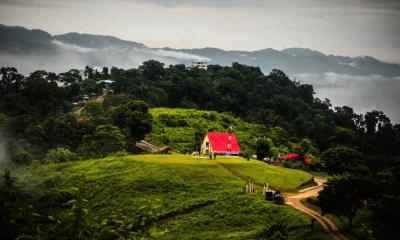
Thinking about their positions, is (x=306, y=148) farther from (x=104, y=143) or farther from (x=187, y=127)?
(x=104, y=143)

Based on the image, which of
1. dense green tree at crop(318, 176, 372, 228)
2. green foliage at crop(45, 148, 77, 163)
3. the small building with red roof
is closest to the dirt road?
dense green tree at crop(318, 176, 372, 228)

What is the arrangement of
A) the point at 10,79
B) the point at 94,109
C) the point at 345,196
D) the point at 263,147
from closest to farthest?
1. the point at 345,196
2. the point at 263,147
3. the point at 94,109
4. the point at 10,79

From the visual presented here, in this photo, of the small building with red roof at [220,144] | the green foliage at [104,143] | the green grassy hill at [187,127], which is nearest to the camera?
the small building with red roof at [220,144]

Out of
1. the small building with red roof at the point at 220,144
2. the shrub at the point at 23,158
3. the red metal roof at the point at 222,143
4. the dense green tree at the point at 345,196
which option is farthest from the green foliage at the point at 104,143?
the dense green tree at the point at 345,196

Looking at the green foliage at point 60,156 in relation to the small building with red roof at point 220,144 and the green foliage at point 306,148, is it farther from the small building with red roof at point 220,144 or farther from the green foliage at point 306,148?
the green foliage at point 306,148

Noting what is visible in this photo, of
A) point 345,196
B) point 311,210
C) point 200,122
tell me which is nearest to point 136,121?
point 200,122

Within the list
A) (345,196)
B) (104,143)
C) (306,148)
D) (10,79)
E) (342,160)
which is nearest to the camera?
(345,196)

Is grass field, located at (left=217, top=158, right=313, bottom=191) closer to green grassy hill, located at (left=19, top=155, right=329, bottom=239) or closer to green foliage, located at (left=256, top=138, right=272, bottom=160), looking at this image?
green grassy hill, located at (left=19, top=155, right=329, bottom=239)

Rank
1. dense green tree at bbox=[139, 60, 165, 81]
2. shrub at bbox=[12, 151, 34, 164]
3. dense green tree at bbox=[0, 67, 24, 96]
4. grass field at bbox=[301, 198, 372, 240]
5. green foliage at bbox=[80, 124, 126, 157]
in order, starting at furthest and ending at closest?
dense green tree at bbox=[139, 60, 165, 81]
dense green tree at bbox=[0, 67, 24, 96]
green foliage at bbox=[80, 124, 126, 157]
shrub at bbox=[12, 151, 34, 164]
grass field at bbox=[301, 198, 372, 240]
